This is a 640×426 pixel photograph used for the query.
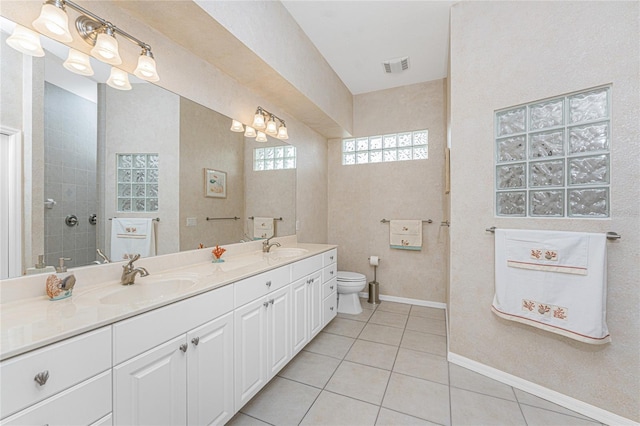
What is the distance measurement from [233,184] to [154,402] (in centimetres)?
155

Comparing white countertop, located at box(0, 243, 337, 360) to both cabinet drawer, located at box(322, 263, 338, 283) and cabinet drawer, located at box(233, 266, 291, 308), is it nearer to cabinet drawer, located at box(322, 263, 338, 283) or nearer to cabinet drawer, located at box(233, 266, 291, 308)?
cabinet drawer, located at box(233, 266, 291, 308)

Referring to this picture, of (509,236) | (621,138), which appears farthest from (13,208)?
(621,138)

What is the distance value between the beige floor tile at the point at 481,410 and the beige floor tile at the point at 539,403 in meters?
0.09

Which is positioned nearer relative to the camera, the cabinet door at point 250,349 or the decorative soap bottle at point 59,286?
the decorative soap bottle at point 59,286

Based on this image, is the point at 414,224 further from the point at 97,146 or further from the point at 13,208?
the point at 13,208

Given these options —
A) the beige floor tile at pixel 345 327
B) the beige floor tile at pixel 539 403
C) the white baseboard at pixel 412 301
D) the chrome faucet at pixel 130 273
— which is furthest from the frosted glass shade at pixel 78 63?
the white baseboard at pixel 412 301

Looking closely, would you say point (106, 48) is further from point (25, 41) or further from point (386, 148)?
point (386, 148)

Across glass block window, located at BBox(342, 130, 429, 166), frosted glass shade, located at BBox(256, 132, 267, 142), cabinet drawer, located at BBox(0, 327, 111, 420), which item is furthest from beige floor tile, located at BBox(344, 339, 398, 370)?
glass block window, located at BBox(342, 130, 429, 166)

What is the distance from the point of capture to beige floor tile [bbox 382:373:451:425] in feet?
5.18

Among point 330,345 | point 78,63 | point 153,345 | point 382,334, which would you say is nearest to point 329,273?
point 330,345

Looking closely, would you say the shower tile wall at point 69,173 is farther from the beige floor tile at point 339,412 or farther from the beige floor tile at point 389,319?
the beige floor tile at point 389,319

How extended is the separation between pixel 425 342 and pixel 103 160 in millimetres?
2765

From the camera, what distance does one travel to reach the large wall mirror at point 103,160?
3.65ft

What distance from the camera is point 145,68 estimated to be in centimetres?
140
